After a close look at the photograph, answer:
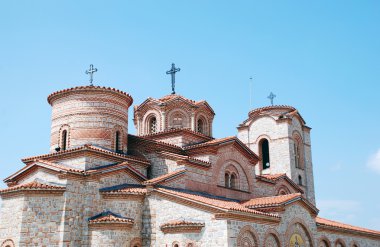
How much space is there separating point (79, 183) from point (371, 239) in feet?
51.6

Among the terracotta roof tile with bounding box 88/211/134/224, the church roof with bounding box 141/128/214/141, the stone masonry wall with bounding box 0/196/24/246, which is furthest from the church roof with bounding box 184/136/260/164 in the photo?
the stone masonry wall with bounding box 0/196/24/246

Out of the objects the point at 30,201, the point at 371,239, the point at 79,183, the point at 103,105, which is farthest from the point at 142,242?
the point at 371,239

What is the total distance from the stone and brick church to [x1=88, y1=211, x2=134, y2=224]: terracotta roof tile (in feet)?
Answer: 0.11

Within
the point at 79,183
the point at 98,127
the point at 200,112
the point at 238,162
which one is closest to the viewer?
the point at 79,183

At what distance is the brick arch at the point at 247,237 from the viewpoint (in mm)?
14246

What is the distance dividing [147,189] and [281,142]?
485 inches

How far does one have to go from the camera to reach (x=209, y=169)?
18.3 m

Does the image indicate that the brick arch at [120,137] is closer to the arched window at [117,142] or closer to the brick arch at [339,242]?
the arched window at [117,142]

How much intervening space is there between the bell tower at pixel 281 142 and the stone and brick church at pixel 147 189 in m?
2.19

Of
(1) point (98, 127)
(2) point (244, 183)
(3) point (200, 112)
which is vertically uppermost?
(3) point (200, 112)

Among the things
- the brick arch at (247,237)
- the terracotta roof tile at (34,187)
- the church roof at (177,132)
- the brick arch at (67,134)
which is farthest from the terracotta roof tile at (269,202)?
the brick arch at (67,134)

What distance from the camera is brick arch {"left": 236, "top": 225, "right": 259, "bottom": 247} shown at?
561 inches

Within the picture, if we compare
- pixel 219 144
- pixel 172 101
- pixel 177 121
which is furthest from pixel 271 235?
pixel 172 101

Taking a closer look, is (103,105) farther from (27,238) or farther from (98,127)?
(27,238)
